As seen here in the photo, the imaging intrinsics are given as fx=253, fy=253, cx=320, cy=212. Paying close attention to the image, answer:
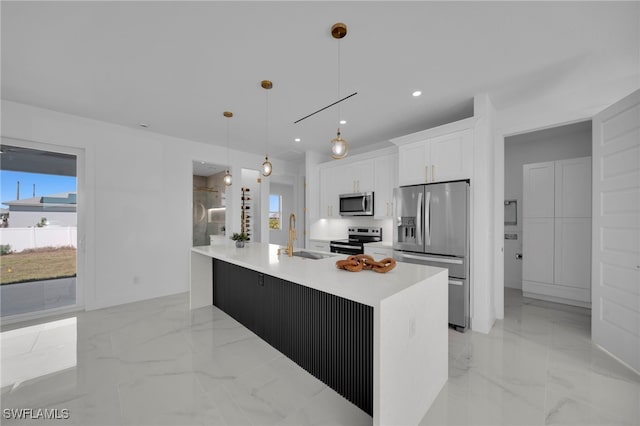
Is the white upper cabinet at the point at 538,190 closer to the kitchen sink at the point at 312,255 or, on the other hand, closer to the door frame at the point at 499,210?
the door frame at the point at 499,210

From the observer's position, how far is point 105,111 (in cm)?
337

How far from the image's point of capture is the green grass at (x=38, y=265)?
10.6 feet

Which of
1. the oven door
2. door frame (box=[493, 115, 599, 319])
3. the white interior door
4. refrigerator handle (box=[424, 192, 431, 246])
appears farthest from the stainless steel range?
the white interior door

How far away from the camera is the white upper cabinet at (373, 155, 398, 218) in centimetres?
413

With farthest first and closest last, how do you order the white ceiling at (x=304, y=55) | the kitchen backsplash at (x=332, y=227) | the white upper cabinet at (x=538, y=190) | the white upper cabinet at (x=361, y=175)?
the kitchen backsplash at (x=332, y=227)
the white upper cabinet at (x=361, y=175)
the white upper cabinet at (x=538, y=190)
the white ceiling at (x=304, y=55)

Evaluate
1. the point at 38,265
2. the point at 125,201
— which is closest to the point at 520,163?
the point at 125,201

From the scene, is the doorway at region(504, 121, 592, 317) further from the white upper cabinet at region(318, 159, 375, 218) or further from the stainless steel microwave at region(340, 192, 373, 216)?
the stainless steel microwave at region(340, 192, 373, 216)

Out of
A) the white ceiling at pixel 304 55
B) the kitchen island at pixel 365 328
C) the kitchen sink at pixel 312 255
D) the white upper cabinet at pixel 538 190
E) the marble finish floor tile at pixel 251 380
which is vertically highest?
the white ceiling at pixel 304 55

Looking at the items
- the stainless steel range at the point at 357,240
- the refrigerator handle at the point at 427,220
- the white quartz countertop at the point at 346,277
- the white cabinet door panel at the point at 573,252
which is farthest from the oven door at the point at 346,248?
the white cabinet door panel at the point at 573,252

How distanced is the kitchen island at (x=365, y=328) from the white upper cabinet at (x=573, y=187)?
3.51 metres

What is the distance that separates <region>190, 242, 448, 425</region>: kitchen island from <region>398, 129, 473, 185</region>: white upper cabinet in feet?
5.34

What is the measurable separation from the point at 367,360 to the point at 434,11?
2404 mm

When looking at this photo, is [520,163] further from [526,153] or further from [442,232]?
[442,232]

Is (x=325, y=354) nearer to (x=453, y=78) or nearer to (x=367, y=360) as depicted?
(x=367, y=360)
